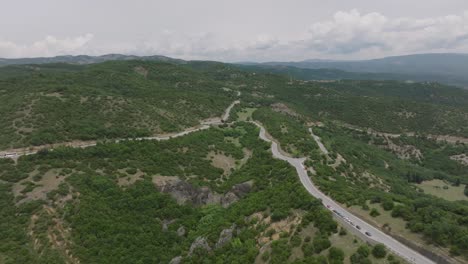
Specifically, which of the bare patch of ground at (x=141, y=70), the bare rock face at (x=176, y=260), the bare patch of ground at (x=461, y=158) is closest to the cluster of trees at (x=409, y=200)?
the bare patch of ground at (x=461, y=158)

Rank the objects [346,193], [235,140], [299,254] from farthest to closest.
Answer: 1. [235,140]
2. [346,193]
3. [299,254]

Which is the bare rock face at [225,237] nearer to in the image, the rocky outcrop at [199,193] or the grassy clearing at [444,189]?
the rocky outcrop at [199,193]

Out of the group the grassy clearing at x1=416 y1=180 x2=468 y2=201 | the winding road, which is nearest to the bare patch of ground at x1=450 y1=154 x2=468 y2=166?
the grassy clearing at x1=416 y1=180 x2=468 y2=201

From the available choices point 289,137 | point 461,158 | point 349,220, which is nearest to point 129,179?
point 349,220

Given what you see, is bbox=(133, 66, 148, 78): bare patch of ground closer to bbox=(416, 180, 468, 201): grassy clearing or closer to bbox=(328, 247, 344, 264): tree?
bbox=(416, 180, 468, 201): grassy clearing

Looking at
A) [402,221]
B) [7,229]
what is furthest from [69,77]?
[402,221]

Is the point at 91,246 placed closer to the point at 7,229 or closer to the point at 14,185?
the point at 7,229
